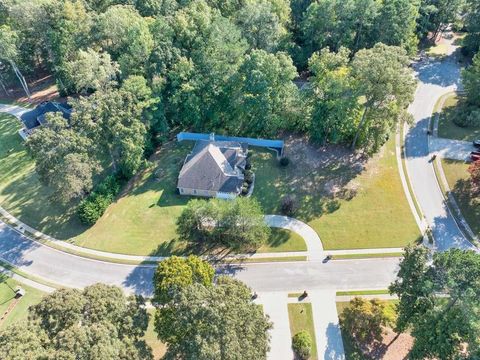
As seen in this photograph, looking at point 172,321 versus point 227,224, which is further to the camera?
point 227,224

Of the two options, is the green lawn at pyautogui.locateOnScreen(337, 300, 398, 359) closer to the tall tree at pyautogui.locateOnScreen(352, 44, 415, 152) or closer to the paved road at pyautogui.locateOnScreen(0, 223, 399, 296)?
the paved road at pyautogui.locateOnScreen(0, 223, 399, 296)

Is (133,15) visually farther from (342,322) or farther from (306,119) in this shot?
(342,322)

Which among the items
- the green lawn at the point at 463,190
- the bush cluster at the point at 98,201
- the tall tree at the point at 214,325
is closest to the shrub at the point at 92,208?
the bush cluster at the point at 98,201

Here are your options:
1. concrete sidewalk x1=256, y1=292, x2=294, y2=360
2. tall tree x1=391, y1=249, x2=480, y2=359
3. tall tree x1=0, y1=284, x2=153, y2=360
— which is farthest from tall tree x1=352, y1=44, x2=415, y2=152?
tall tree x1=0, y1=284, x2=153, y2=360

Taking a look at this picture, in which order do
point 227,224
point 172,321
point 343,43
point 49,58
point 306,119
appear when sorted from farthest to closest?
point 49,58 → point 343,43 → point 306,119 → point 227,224 → point 172,321

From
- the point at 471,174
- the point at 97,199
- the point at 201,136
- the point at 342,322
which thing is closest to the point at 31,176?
the point at 97,199

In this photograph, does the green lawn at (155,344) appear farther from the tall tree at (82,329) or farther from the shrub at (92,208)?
the shrub at (92,208)
